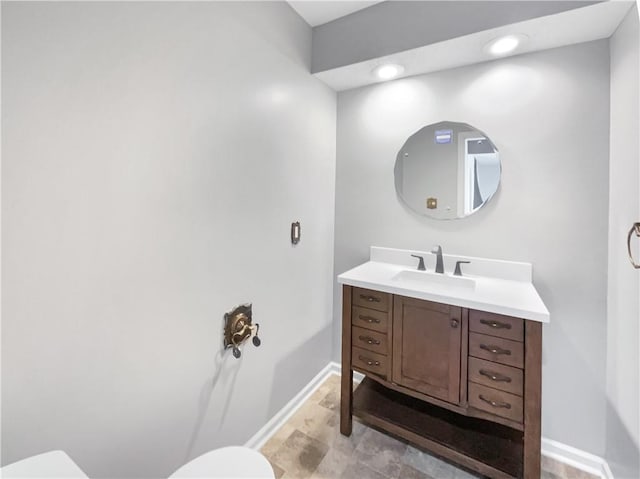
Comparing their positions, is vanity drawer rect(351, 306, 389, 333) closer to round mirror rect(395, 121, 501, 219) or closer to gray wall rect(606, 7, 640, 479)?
round mirror rect(395, 121, 501, 219)

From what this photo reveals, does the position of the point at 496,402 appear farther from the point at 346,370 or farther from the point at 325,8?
the point at 325,8

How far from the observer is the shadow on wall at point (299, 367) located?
1.81 metres

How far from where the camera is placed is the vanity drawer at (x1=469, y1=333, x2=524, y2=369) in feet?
A: 4.25

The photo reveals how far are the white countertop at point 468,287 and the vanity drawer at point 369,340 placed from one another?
0.27 m

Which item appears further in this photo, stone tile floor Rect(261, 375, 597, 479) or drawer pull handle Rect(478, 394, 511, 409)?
stone tile floor Rect(261, 375, 597, 479)

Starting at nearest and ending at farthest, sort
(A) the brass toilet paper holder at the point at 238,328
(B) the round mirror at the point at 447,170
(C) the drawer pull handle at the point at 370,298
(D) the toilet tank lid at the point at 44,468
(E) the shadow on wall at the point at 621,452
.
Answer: (D) the toilet tank lid at the point at 44,468 → (E) the shadow on wall at the point at 621,452 → (A) the brass toilet paper holder at the point at 238,328 → (C) the drawer pull handle at the point at 370,298 → (B) the round mirror at the point at 447,170

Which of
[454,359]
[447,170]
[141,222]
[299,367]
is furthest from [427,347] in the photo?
[141,222]

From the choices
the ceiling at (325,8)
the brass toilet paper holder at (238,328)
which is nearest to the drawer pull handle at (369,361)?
the brass toilet paper holder at (238,328)

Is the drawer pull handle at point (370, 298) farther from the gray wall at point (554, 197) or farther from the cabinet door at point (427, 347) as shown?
the gray wall at point (554, 197)

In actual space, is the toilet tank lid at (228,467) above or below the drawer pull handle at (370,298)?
below

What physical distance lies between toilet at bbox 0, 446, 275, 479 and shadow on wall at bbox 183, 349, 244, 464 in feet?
1.36

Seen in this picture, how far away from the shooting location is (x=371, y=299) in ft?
5.43

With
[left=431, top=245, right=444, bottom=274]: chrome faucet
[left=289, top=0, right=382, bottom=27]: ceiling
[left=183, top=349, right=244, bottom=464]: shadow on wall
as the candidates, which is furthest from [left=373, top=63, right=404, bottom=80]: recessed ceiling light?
[left=183, top=349, right=244, bottom=464]: shadow on wall

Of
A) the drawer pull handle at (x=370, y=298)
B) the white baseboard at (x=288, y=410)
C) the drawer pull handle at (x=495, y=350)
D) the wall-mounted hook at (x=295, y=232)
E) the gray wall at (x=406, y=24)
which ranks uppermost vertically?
the gray wall at (x=406, y=24)
